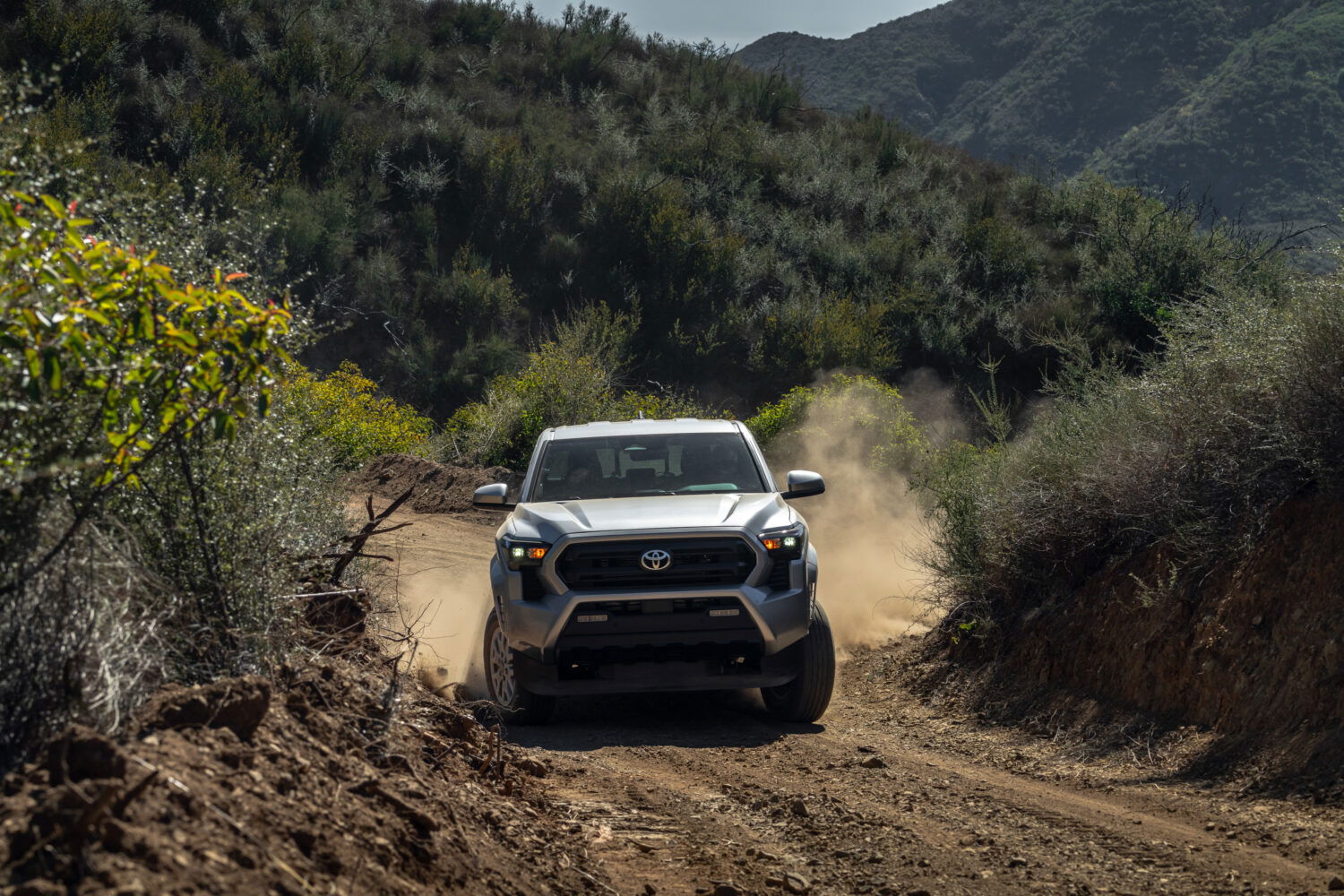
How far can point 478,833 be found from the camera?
16.0ft

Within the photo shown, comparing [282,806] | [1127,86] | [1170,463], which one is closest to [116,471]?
[282,806]

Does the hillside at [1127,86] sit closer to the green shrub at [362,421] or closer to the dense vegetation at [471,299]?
the dense vegetation at [471,299]

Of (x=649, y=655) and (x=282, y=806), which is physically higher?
(x=282, y=806)

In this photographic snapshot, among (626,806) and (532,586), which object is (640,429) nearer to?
(532,586)

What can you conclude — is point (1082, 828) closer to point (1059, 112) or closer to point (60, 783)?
point (60, 783)

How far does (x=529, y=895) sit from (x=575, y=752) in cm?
276

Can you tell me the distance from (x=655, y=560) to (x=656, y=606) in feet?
0.91

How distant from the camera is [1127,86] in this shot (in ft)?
224

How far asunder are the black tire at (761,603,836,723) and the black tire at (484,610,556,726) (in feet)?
5.10

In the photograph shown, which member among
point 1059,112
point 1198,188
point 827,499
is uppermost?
point 1059,112

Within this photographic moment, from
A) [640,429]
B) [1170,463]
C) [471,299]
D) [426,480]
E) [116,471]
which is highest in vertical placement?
[116,471]

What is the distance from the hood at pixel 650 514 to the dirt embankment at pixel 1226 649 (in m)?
2.19

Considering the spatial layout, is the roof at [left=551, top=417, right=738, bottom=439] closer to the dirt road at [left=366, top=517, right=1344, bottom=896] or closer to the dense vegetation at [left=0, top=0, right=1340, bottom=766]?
the dense vegetation at [left=0, top=0, right=1340, bottom=766]

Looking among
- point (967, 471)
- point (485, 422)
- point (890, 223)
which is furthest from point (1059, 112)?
point (967, 471)
